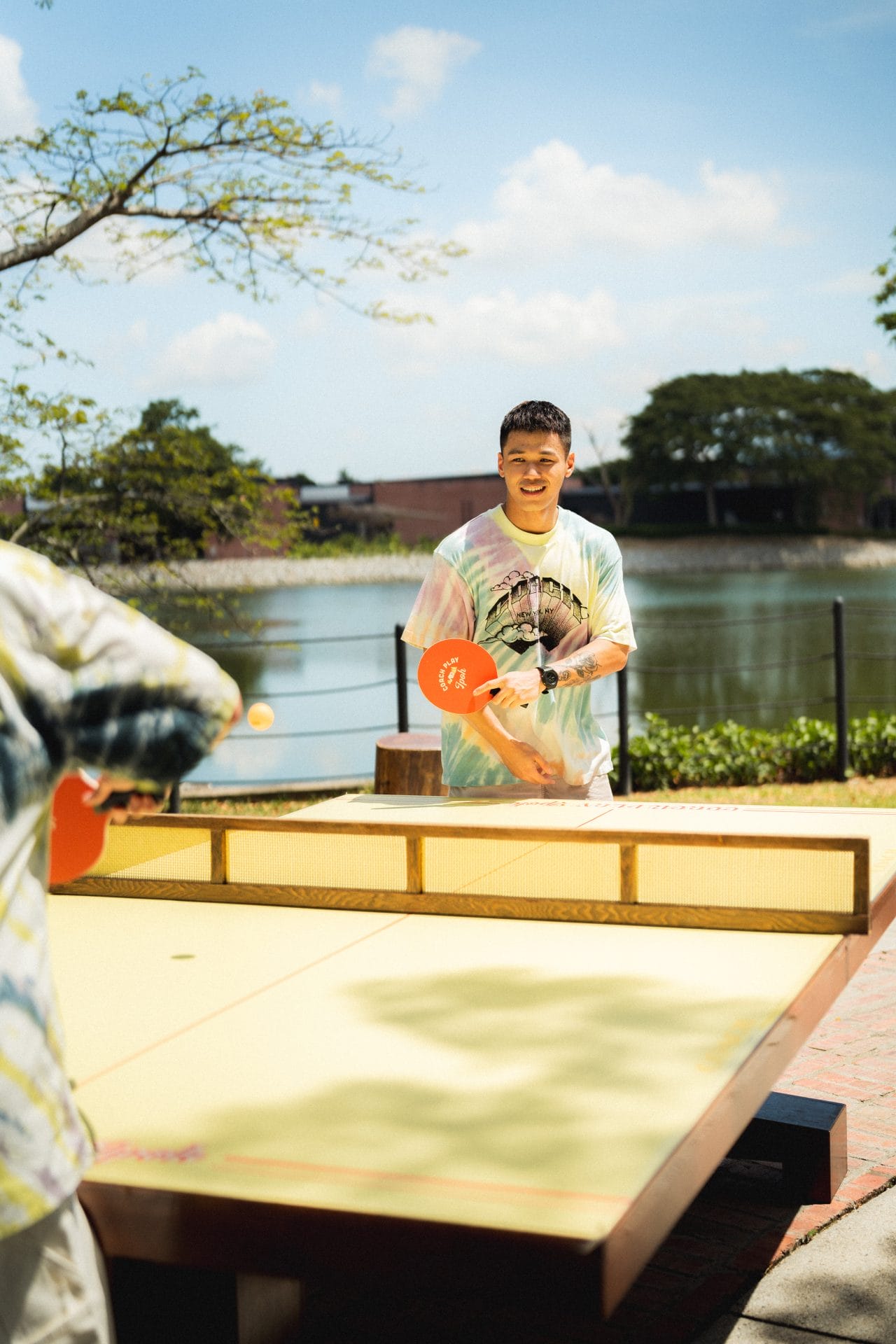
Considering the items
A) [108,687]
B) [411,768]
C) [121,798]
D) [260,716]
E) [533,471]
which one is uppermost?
[533,471]

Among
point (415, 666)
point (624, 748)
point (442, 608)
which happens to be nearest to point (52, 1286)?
point (442, 608)

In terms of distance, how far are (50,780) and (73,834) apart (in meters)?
0.45

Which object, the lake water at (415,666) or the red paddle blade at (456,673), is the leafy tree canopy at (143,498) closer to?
the lake water at (415,666)

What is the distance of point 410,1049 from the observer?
216 cm

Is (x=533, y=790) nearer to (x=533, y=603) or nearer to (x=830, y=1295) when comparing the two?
(x=533, y=603)

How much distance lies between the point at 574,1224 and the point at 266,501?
1088 cm

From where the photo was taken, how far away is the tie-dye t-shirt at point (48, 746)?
1.48 metres

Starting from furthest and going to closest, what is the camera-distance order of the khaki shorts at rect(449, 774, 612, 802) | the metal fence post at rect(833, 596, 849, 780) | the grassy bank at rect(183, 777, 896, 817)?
the metal fence post at rect(833, 596, 849, 780)
the grassy bank at rect(183, 777, 896, 817)
the khaki shorts at rect(449, 774, 612, 802)

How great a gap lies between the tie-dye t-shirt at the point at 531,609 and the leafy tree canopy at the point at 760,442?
8888cm

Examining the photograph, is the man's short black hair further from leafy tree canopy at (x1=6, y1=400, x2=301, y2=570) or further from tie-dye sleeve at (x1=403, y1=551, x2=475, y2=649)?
leafy tree canopy at (x1=6, y1=400, x2=301, y2=570)

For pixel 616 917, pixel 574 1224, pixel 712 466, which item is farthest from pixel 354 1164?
pixel 712 466

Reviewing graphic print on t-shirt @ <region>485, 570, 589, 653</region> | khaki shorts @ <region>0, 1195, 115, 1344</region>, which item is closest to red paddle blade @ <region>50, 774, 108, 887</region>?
khaki shorts @ <region>0, 1195, 115, 1344</region>

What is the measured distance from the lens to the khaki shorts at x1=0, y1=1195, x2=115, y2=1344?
1540 mm

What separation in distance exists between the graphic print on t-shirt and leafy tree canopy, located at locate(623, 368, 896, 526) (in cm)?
8898
